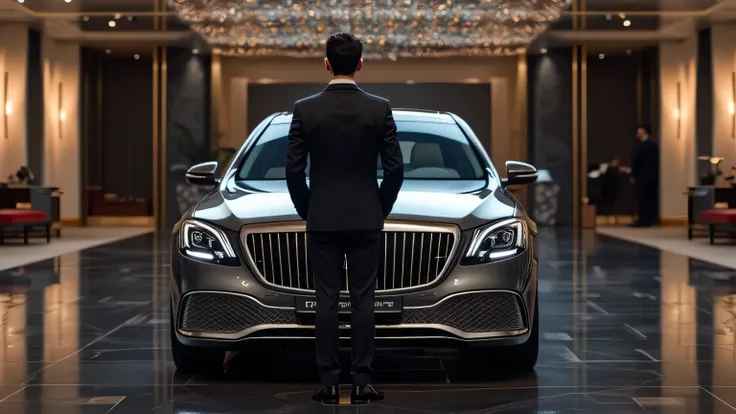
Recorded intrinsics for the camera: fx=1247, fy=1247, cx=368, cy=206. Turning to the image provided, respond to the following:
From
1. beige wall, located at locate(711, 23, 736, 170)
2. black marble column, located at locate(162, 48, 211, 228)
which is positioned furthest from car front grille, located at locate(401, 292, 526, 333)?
black marble column, located at locate(162, 48, 211, 228)

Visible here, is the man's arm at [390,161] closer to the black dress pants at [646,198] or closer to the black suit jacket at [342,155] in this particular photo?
the black suit jacket at [342,155]

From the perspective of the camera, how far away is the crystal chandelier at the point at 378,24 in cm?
2019

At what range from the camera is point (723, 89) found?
23.1 m

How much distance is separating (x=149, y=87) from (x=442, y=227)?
71.2ft

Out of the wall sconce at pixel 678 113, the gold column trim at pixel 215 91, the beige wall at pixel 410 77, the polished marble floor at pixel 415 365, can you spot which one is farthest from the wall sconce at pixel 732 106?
the polished marble floor at pixel 415 365

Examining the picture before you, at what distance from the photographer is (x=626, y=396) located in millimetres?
5398

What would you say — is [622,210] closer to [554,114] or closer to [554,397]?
[554,114]

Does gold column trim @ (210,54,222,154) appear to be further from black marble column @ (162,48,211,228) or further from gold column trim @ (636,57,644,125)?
gold column trim @ (636,57,644,125)

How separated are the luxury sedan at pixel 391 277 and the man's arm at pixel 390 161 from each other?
0.45 metres

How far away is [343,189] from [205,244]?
3.11 ft

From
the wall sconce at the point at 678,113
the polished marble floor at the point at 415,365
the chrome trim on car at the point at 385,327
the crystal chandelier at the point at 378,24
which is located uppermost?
the crystal chandelier at the point at 378,24

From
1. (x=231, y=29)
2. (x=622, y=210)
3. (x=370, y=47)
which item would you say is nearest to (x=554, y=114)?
(x=622, y=210)

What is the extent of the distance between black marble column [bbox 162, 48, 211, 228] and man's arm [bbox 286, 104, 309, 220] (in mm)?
20770

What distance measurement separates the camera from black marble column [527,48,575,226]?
25906 mm
